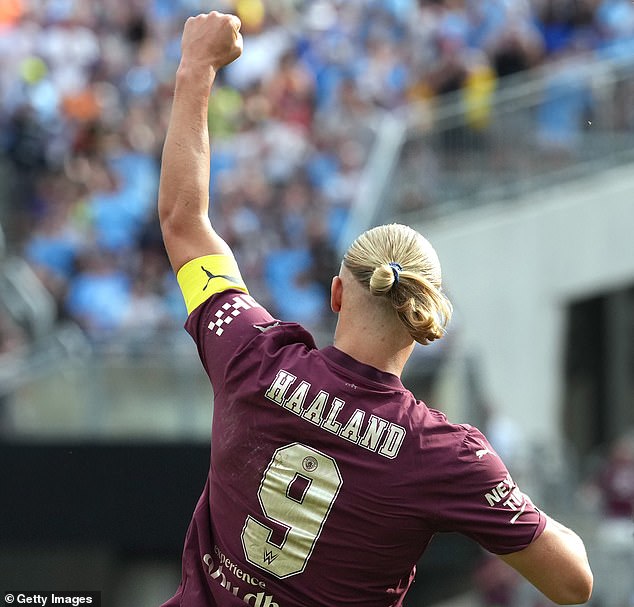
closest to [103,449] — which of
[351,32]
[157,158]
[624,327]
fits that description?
[157,158]

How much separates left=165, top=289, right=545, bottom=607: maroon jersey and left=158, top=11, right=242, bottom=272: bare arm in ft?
1.01

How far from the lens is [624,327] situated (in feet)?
54.2

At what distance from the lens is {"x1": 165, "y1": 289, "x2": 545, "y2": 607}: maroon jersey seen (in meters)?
3.20

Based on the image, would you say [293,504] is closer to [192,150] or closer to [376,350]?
[376,350]

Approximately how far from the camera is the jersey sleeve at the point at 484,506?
3.18 metres

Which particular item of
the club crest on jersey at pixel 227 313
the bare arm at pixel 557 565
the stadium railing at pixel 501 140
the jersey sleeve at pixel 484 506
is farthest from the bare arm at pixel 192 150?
the stadium railing at pixel 501 140

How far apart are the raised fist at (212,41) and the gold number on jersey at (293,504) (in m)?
1.04

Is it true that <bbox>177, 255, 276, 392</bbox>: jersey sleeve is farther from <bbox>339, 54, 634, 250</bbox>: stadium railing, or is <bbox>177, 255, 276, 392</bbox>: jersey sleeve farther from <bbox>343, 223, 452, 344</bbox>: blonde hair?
<bbox>339, 54, 634, 250</bbox>: stadium railing

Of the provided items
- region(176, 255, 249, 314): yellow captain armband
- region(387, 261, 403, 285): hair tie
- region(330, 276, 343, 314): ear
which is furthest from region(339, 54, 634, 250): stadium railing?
region(387, 261, 403, 285): hair tie

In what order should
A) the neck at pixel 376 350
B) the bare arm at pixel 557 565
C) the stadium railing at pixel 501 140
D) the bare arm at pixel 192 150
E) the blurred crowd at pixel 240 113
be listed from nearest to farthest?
the bare arm at pixel 557 565 → the neck at pixel 376 350 → the bare arm at pixel 192 150 → the blurred crowd at pixel 240 113 → the stadium railing at pixel 501 140

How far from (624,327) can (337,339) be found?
13616mm

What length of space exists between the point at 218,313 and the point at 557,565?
99 centimetres

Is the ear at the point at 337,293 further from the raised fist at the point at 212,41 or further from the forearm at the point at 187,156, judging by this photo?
the raised fist at the point at 212,41

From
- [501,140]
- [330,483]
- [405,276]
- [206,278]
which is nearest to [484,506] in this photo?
[330,483]
